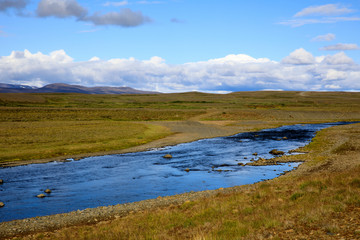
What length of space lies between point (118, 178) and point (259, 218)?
20.2m

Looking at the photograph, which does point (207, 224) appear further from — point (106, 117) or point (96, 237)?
point (106, 117)

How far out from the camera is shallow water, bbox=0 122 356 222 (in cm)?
2403

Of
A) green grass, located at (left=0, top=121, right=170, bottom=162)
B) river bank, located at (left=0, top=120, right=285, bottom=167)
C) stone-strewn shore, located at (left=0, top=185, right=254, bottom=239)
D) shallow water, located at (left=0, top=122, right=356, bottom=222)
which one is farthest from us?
green grass, located at (left=0, top=121, right=170, bottom=162)

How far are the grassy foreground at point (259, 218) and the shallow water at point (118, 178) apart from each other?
641 centimetres

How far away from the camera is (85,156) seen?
4384 cm

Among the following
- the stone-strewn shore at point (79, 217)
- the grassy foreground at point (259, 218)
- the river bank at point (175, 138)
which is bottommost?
the river bank at point (175, 138)

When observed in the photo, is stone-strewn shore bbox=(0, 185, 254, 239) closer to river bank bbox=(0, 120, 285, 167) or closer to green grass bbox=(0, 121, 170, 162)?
river bank bbox=(0, 120, 285, 167)

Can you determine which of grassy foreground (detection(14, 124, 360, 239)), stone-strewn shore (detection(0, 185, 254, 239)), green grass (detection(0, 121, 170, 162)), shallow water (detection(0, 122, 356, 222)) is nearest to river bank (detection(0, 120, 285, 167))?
green grass (detection(0, 121, 170, 162))

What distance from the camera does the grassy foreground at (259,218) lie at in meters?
12.1

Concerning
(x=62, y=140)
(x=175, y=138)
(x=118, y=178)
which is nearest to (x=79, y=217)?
(x=118, y=178)

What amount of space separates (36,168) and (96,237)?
24696mm

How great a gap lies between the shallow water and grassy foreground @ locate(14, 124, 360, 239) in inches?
253

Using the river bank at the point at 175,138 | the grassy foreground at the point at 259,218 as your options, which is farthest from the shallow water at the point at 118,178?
the grassy foreground at the point at 259,218

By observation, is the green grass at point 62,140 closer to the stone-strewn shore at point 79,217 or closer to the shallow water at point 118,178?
the shallow water at point 118,178
